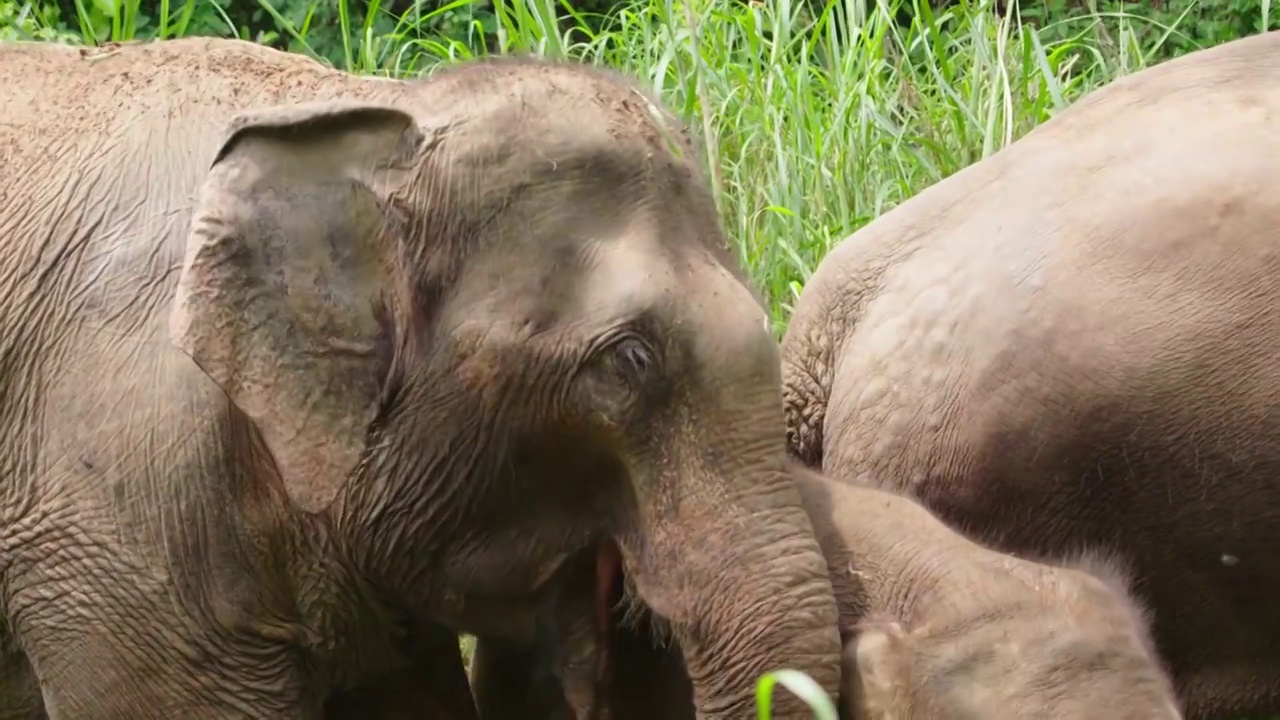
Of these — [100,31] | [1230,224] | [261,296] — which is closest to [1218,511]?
[1230,224]

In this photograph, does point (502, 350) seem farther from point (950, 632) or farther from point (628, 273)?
point (950, 632)

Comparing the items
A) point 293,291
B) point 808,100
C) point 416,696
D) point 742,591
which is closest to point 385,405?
point 293,291

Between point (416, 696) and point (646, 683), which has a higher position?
point (646, 683)

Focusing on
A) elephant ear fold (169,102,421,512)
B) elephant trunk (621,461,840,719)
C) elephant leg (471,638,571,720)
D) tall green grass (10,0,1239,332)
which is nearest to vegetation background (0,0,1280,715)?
tall green grass (10,0,1239,332)

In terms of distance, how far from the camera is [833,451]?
145 inches

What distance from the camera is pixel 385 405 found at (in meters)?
2.86

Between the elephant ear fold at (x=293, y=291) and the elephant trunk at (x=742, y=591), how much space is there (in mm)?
438

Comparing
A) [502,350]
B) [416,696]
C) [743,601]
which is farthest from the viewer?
[416,696]

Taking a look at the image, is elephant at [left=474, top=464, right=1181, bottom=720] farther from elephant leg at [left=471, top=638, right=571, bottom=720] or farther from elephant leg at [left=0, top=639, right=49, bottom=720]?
elephant leg at [left=0, top=639, right=49, bottom=720]

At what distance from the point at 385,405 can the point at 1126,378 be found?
3.98 feet

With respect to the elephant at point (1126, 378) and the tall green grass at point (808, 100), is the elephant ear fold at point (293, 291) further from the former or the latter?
the tall green grass at point (808, 100)

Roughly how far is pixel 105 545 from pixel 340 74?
2.72ft

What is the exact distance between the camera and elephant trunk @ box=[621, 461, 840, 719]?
2643 millimetres

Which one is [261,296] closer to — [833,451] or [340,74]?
[340,74]
